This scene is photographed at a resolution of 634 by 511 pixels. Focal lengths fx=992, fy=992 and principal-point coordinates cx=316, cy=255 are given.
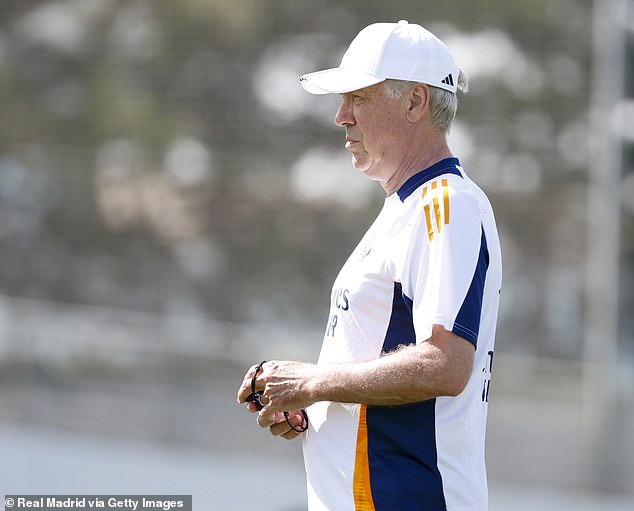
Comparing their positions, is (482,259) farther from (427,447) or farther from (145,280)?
(145,280)

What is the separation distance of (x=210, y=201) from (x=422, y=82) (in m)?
9.58

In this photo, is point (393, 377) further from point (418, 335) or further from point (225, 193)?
point (225, 193)

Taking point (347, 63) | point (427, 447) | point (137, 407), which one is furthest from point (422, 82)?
point (137, 407)

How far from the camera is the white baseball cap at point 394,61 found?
2230mm

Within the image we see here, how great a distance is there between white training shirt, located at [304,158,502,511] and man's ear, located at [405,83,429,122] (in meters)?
0.12

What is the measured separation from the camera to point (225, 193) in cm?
1158

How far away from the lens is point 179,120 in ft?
37.8

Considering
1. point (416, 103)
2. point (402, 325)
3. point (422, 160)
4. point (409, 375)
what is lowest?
point (409, 375)

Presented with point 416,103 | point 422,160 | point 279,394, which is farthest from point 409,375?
point 416,103

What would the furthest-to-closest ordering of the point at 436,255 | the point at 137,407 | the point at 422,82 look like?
the point at 137,407 < the point at 422,82 < the point at 436,255

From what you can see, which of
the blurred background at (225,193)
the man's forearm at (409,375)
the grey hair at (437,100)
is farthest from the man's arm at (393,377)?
the blurred background at (225,193)

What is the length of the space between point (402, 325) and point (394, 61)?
0.60 metres

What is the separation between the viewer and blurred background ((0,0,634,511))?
35.3 feet

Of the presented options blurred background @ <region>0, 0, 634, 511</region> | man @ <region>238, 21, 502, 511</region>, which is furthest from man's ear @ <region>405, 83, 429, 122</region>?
blurred background @ <region>0, 0, 634, 511</region>
